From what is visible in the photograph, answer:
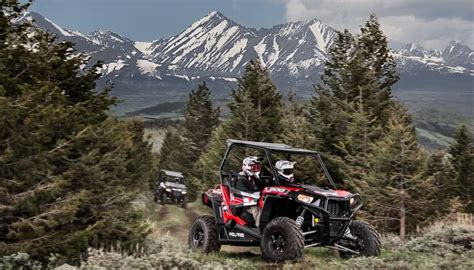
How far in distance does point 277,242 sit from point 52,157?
23.4ft

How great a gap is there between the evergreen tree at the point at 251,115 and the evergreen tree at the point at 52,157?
36.0 ft

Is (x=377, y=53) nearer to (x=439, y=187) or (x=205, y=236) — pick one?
(x=439, y=187)

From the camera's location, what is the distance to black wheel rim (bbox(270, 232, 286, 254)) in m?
10.4

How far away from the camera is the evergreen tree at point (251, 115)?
29875mm

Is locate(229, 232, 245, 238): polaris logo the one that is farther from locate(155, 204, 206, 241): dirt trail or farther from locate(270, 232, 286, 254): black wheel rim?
locate(155, 204, 206, 241): dirt trail

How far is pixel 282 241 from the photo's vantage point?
10.5 meters

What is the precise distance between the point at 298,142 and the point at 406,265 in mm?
15960

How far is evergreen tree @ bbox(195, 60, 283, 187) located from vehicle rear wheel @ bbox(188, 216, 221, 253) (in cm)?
1622

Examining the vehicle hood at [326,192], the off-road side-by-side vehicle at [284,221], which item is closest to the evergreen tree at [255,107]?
the off-road side-by-side vehicle at [284,221]

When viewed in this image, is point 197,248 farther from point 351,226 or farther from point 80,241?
point 351,226

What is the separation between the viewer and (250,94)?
30828 millimetres

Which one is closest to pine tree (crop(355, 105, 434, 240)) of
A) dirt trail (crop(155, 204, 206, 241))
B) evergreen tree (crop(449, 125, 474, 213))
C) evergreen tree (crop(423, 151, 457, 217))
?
evergreen tree (crop(423, 151, 457, 217))

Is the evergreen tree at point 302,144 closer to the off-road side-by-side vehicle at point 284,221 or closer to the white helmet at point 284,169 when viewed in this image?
the off-road side-by-side vehicle at point 284,221

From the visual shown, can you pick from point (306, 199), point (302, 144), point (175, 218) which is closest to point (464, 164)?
point (175, 218)
